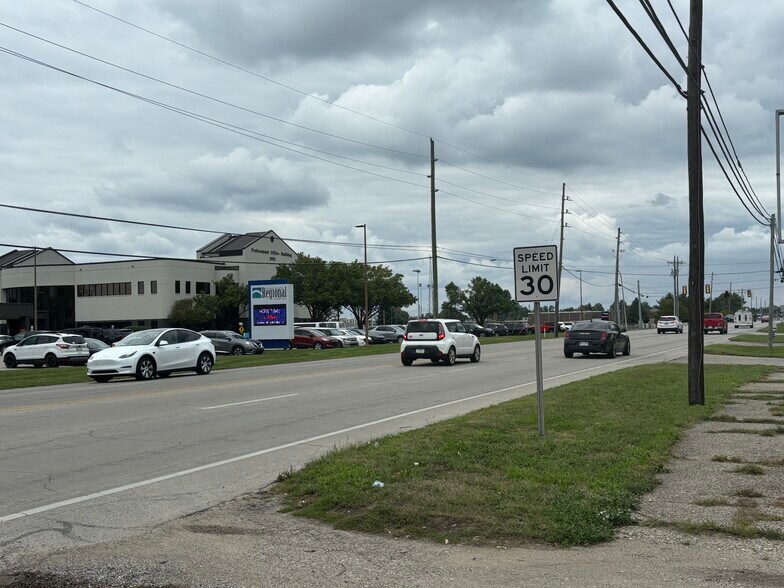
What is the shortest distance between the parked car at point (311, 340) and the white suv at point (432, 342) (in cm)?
2411

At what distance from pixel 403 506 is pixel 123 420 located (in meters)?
8.16

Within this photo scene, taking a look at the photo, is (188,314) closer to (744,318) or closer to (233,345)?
(233,345)

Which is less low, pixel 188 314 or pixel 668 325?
pixel 188 314

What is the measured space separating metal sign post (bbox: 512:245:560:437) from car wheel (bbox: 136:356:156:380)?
53.0 feet

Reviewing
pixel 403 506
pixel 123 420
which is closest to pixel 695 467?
pixel 403 506

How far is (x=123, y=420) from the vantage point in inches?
525

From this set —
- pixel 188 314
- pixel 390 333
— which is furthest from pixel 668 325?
pixel 188 314

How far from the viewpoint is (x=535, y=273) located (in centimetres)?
982

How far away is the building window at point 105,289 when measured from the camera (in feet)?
276

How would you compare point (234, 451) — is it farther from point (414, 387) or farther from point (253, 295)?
point (253, 295)

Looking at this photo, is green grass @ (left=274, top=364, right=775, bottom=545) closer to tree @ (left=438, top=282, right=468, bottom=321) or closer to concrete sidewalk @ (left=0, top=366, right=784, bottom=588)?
concrete sidewalk @ (left=0, top=366, right=784, bottom=588)

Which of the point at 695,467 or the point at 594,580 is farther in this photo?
the point at 695,467

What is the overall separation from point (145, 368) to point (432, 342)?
32.4ft

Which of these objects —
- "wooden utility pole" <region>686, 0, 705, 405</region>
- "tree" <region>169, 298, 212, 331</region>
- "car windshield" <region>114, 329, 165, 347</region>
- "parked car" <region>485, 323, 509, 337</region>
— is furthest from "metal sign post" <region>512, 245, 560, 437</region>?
"parked car" <region>485, 323, 509, 337</region>
